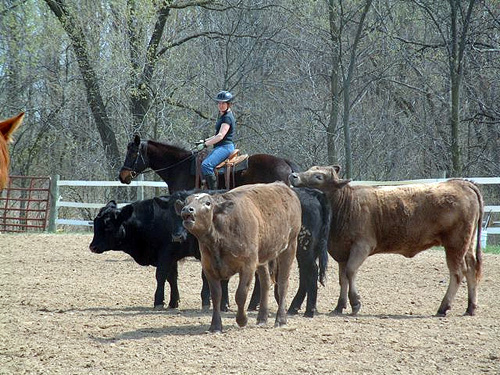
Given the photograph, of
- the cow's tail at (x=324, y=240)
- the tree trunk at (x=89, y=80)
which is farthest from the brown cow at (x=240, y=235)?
the tree trunk at (x=89, y=80)

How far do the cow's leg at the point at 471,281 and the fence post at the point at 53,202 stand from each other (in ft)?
46.5

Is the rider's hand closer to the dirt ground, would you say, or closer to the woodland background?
the dirt ground

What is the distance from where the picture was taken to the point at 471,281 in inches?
396

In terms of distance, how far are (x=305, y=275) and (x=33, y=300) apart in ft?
11.1

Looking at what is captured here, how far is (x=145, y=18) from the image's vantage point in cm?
2581

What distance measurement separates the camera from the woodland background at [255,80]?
1051 inches

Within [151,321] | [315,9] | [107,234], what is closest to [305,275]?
[151,321]

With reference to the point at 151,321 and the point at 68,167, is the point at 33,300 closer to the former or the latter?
the point at 151,321

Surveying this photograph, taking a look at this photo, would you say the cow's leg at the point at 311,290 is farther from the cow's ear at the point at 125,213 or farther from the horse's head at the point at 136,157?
the horse's head at the point at 136,157

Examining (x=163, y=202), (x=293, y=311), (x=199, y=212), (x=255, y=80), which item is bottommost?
(x=293, y=311)

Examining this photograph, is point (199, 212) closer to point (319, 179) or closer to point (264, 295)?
point (264, 295)

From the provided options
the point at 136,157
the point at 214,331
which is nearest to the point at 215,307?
the point at 214,331

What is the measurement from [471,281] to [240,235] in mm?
3541

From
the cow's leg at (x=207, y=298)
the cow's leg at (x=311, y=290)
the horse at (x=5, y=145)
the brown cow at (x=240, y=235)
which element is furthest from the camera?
the cow's leg at (x=207, y=298)
